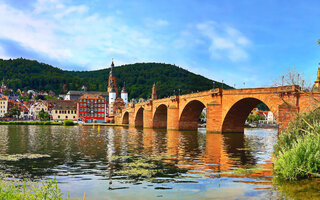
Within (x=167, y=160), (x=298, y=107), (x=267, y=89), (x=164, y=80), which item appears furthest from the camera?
(x=164, y=80)

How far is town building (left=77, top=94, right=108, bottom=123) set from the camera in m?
144

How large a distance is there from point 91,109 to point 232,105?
356ft

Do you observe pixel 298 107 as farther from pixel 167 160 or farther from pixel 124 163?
pixel 124 163

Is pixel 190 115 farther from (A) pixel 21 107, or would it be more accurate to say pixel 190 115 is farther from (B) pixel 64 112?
(A) pixel 21 107

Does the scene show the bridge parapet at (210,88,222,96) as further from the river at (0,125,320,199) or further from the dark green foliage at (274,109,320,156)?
the dark green foliage at (274,109,320,156)

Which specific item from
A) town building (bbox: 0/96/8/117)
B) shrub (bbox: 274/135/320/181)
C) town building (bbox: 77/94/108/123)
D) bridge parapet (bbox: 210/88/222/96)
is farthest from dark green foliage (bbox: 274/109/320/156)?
town building (bbox: 0/96/8/117)

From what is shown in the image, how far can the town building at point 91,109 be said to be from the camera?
144 m

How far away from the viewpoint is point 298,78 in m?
20.0

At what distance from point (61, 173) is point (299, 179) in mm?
10617

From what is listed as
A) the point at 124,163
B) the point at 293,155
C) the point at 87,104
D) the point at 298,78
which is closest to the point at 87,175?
the point at 124,163

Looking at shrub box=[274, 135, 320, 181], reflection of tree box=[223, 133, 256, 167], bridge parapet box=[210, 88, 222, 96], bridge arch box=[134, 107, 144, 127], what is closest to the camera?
shrub box=[274, 135, 320, 181]

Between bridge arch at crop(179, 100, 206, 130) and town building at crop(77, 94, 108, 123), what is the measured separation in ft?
270

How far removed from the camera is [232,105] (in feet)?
158

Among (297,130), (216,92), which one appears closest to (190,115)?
(216,92)
